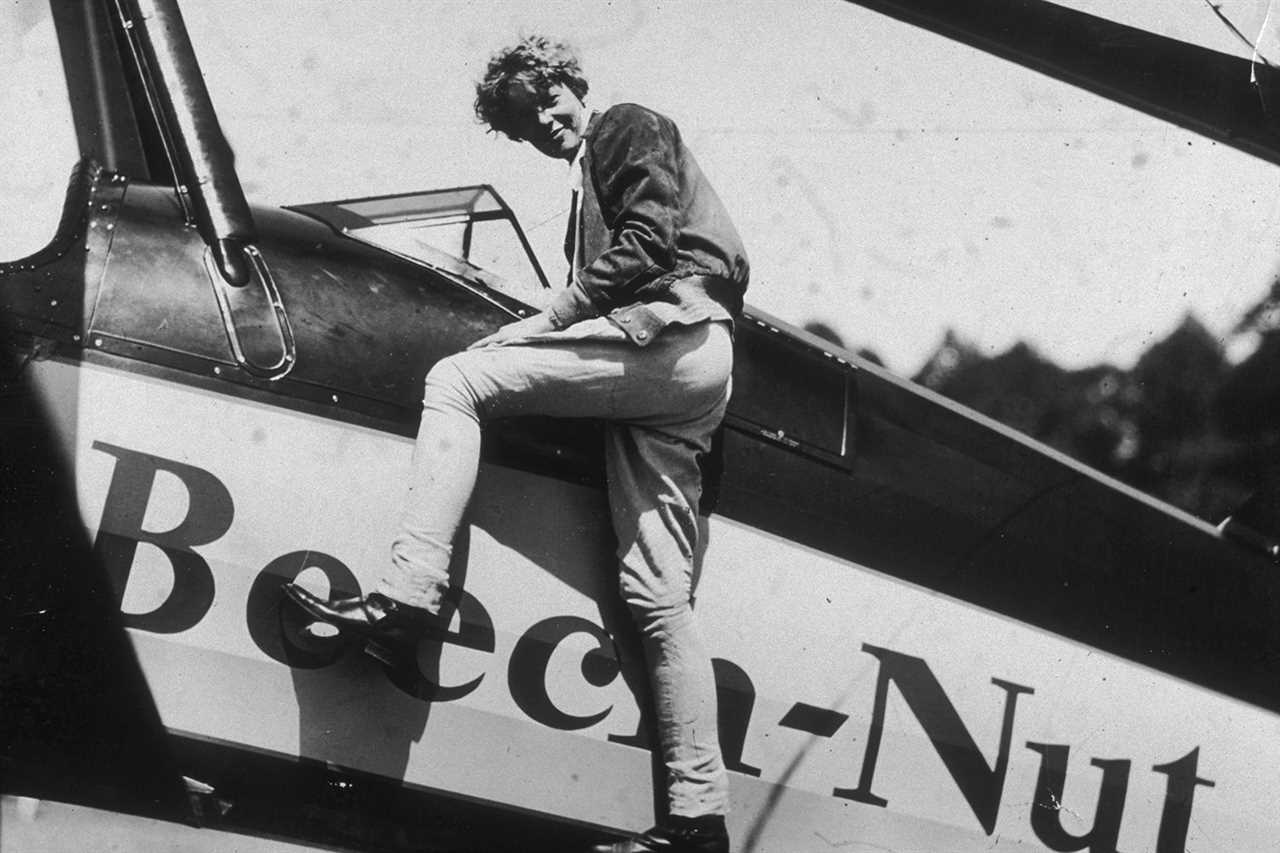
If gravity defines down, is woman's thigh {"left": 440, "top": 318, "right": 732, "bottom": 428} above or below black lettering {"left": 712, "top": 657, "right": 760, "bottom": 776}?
above

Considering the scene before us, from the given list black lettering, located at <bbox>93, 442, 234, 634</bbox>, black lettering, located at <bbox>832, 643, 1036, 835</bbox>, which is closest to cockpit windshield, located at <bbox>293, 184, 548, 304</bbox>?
black lettering, located at <bbox>93, 442, 234, 634</bbox>

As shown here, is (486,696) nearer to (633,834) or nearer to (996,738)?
(633,834)

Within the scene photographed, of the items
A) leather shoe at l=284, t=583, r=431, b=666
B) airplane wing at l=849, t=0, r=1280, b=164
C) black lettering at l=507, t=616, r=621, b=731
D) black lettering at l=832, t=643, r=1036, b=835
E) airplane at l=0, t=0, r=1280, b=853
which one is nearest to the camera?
leather shoe at l=284, t=583, r=431, b=666

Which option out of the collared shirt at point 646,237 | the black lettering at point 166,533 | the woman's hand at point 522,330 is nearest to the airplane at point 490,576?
the black lettering at point 166,533

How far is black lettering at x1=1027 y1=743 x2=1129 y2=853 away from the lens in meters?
2.40

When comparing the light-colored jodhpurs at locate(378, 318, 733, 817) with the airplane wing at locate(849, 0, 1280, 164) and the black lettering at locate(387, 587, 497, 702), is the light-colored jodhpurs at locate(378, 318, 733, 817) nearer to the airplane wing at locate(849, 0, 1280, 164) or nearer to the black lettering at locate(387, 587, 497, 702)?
the black lettering at locate(387, 587, 497, 702)

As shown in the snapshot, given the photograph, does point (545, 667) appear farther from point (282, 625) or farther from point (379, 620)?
point (282, 625)

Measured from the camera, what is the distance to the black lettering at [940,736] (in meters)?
2.35

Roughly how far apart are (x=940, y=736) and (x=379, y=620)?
127cm

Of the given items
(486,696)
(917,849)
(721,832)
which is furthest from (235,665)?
(917,849)

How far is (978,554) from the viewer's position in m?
2.43

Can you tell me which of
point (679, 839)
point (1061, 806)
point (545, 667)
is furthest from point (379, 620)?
point (1061, 806)

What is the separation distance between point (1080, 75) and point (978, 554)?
3.94ft

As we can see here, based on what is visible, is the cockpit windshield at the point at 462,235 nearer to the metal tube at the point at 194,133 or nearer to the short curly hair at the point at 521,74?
the short curly hair at the point at 521,74
